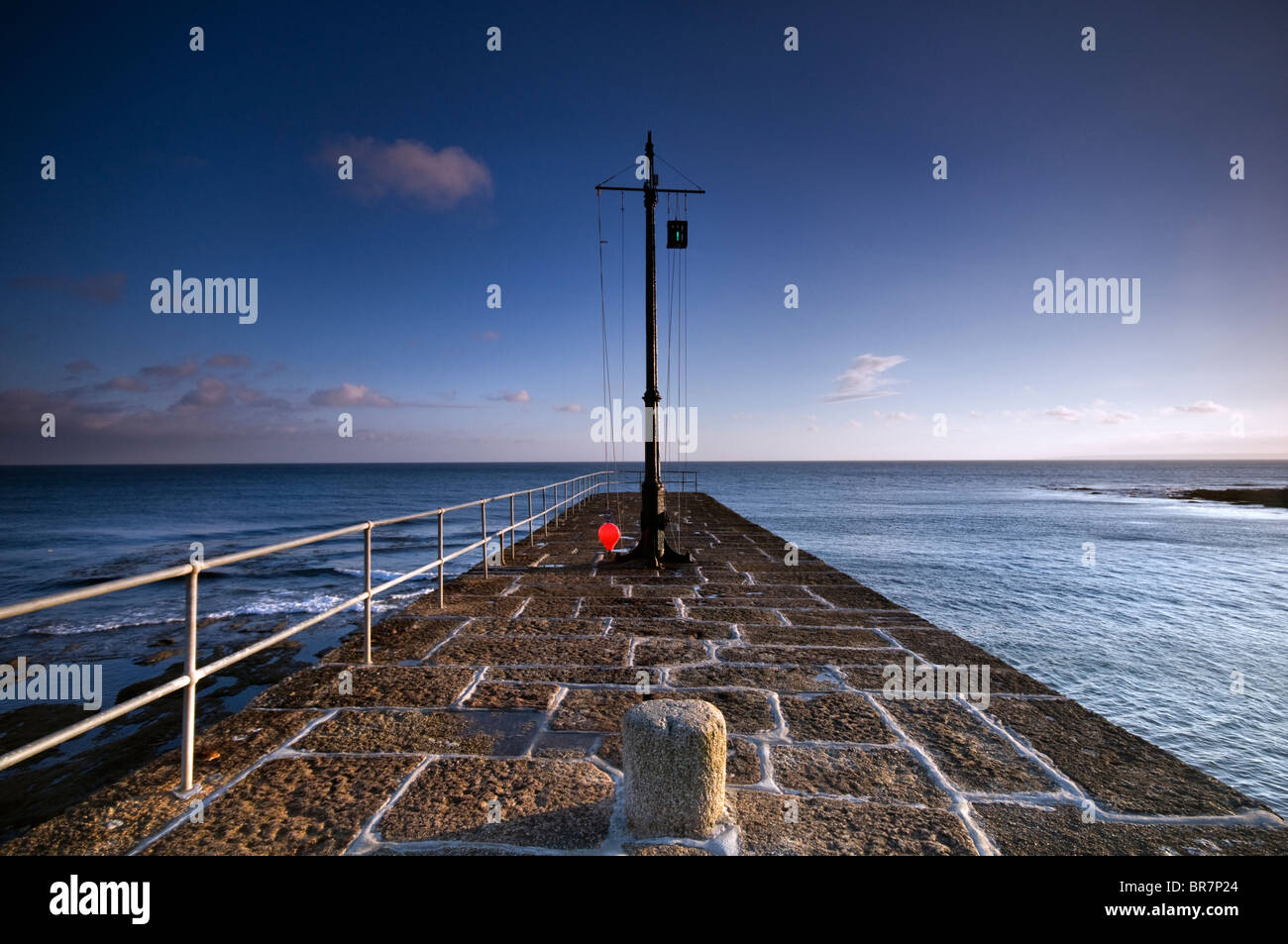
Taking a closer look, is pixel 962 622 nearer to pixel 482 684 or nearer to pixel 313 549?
pixel 482 684

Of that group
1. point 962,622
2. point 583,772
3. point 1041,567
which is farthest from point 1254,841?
point 1041,567

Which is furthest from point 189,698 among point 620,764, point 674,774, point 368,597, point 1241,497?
point 1241,497

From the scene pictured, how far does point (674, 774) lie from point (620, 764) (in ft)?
2.60

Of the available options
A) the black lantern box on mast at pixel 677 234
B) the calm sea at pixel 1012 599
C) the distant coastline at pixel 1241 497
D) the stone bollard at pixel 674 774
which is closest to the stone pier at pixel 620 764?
the stone bollard at pixel 674 774

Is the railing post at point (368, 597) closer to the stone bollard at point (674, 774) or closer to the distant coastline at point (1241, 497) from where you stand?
the stone bollard at point (674, 774)

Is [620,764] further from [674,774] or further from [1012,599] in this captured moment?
[1012,599]

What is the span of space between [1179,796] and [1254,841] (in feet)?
1.13

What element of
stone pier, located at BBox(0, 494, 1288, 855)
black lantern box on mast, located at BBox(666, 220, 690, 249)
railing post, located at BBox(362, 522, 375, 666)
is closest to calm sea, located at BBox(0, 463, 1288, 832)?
railing post, located at BBox(362, 522, 375, 666)

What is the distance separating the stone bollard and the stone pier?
0.07 meters

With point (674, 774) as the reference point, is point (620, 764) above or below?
below

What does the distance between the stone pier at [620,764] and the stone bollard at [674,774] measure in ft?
0.24

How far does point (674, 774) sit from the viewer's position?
235 cm

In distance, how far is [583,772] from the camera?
293 cm

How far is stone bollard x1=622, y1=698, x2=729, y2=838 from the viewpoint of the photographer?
235cm
